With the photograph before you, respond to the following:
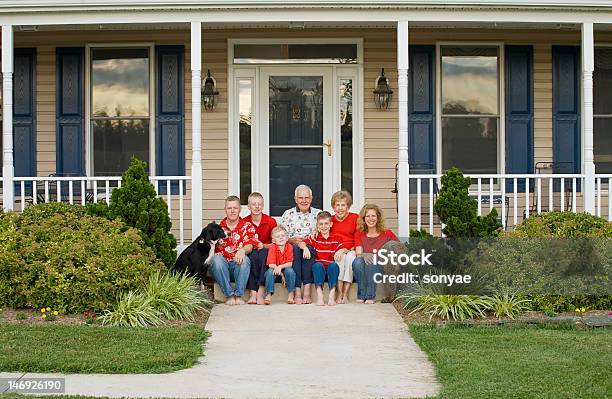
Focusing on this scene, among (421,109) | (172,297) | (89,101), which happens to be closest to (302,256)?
(172,297)

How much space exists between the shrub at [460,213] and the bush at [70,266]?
3.00 metres

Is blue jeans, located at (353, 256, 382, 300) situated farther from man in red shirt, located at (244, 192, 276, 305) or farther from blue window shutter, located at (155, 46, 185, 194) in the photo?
blue window shutter, located at (155, 46, 185, 194)

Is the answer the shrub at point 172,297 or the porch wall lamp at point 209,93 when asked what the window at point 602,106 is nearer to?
the porch wall lamp at point 209,93

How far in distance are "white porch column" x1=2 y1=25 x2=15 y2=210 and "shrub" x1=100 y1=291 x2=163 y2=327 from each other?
2.74 metres

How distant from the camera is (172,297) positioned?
8.93m

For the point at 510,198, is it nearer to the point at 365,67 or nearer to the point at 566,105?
the point at 566,105

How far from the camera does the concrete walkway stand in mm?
6398

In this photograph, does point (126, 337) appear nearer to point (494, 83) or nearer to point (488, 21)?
point (488, 21)

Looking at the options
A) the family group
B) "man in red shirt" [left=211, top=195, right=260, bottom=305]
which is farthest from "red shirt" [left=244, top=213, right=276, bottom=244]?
"man in red shirt" [left=211, top=195, right=260, bottom=305]

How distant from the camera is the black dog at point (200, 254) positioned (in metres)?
9.70

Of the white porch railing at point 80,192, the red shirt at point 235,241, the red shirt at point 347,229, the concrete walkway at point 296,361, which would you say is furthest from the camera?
the white porch railing at point 80,192

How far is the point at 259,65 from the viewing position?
1225 cm

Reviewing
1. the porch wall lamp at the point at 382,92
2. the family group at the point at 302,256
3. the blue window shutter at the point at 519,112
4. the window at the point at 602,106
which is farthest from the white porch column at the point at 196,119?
the window at the point at 602,106

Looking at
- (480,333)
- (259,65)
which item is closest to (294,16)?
(259,65)
